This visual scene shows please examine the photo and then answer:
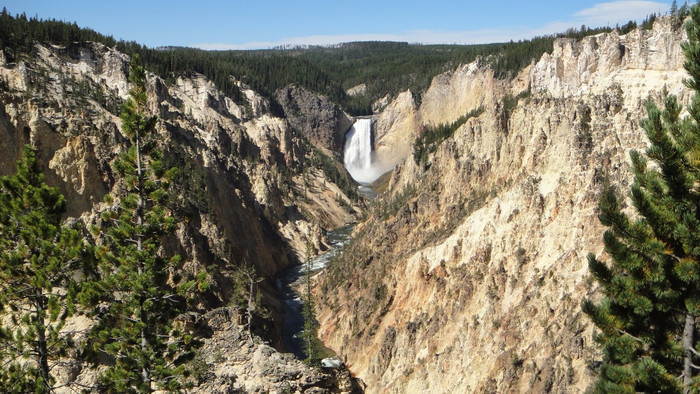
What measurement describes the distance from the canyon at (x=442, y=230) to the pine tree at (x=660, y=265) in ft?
25.5

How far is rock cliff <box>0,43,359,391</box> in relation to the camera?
155 ft

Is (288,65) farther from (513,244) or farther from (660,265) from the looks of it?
(660,265)

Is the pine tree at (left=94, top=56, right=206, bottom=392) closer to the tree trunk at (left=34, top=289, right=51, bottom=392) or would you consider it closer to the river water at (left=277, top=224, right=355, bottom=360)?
the tree trunk at (left=34, top=289, right=51, bottom=392)

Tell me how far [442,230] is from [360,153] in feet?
317

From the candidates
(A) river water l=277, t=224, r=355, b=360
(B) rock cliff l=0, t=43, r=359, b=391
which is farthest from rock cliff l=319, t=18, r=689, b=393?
(B) rock cliff l=0, t=43, r=359, b=391

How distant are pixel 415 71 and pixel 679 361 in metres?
157

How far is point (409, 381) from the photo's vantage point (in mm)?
37812

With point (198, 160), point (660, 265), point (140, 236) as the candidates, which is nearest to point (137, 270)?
point (140, 236)

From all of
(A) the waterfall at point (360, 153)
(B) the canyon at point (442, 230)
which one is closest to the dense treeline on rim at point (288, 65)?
(B) the canyon at point (442, 230)

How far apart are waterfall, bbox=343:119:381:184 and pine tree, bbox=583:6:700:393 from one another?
124007 millimetres

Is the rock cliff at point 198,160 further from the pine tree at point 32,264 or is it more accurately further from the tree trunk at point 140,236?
the pine tree at point 32,264

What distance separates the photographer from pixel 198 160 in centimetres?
6781

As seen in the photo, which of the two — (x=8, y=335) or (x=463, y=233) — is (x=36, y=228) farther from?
(x=463, y=233)

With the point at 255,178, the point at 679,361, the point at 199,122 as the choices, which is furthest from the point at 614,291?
the point at 199,122
